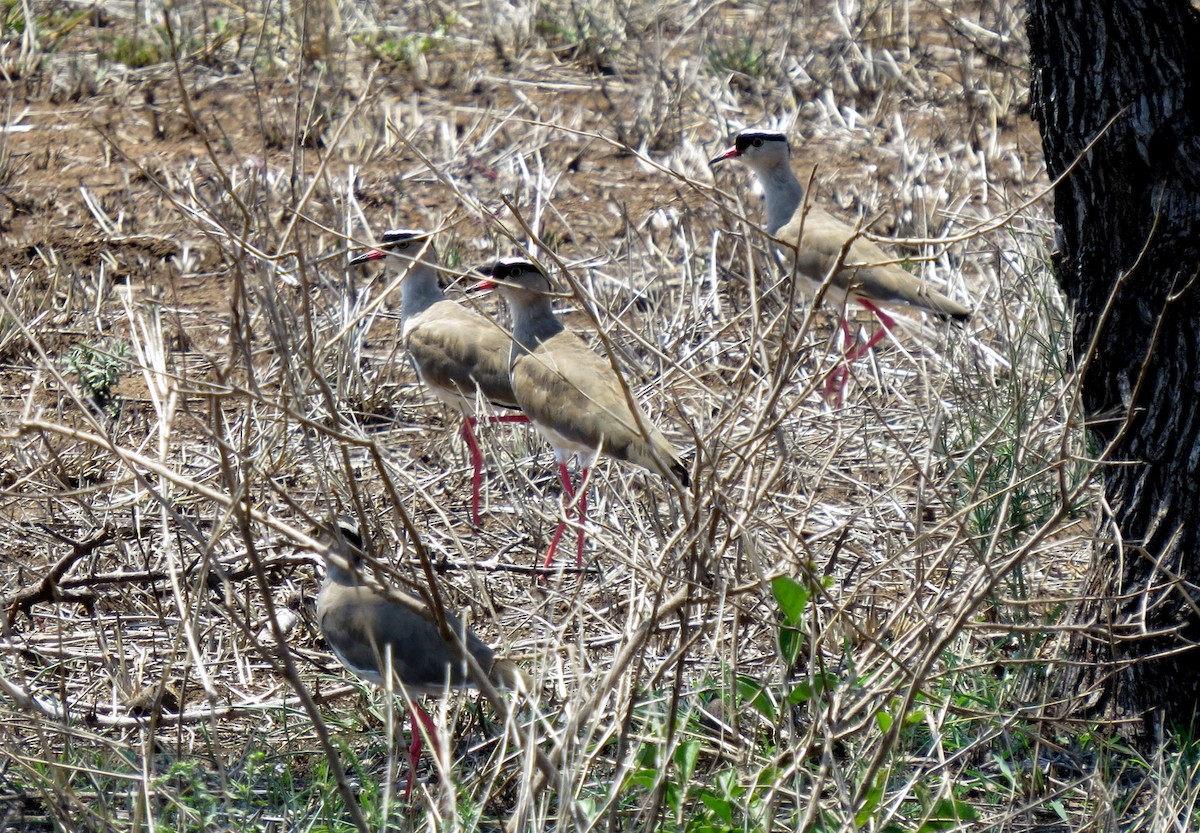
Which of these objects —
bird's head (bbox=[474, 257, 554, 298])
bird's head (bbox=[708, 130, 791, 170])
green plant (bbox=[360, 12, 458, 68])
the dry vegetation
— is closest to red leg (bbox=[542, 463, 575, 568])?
the dry vegetation

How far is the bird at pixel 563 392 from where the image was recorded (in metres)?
5.37

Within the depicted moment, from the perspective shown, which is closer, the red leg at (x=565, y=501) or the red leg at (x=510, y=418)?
the red leg at (x=565, y=501)

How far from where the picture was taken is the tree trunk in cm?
346

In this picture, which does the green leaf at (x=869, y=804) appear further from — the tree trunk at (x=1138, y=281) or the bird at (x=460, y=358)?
the bird at (x=460, y=358)

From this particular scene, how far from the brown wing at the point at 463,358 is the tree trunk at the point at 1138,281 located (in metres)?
3.03

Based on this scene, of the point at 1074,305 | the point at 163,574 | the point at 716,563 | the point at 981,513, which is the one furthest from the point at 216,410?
the point at 981,513

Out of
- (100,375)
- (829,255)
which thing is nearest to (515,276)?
(829,255)

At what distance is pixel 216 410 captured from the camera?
9.81 feet

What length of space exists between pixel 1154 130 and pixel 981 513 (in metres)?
1.52

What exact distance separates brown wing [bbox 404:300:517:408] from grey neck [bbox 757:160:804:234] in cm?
212

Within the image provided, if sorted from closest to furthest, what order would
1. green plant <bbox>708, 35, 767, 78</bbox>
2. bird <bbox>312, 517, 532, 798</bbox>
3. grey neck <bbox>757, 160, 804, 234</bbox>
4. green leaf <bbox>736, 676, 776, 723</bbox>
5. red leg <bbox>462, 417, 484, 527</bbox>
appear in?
green leaf <bbox>736, 676, 776, 723</bbox>, bird <bbox>312, 517, 532, 798</bbox>, red leg <bbox>462, 417, 484, 527</bbox>, grey neck <bbox>757, 160, 804, 234</bbox>, green plant <bbox>708, 35, 767, 78</bbox>

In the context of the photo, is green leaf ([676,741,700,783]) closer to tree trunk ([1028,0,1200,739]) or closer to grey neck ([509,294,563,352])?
tree trunk ([1028,0,1200,739])

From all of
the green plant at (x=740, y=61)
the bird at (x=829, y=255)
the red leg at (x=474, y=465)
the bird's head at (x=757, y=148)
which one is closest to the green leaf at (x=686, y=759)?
the red leg at (x=474, y=465)

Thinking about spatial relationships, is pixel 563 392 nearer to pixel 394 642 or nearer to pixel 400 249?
pixel 400 249
